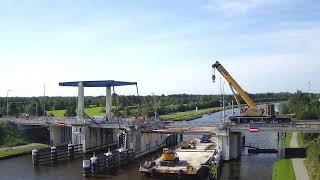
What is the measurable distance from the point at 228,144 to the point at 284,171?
12.4 meters

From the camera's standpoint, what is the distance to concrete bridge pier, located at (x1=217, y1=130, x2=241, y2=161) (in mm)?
63094

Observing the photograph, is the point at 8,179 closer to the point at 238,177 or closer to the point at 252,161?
the point at 238,177

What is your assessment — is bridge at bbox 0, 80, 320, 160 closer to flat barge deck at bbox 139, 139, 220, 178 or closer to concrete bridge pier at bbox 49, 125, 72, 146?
concrete bridge pier at bbox 49, 125, 72, 146

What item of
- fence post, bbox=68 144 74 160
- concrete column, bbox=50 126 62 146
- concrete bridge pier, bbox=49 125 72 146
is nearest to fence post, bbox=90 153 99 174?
fence post, bbox=68 144 74 160

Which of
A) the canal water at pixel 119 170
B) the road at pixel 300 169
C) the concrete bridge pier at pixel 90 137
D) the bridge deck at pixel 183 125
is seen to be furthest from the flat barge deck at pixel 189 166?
the concrete bridge pier at pixel 90 137

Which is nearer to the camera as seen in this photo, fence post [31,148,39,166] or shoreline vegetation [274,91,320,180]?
shoreline vegetation [274,91,320,180]

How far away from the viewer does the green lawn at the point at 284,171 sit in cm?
4819

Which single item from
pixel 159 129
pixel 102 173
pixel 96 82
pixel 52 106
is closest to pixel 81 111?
pixel 96 82

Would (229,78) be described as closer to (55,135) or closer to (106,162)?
(106,162)

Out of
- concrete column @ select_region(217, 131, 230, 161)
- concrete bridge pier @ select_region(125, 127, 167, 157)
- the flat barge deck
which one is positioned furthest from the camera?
concrete bridge pier @ select_region(125, 127, 167, 157)

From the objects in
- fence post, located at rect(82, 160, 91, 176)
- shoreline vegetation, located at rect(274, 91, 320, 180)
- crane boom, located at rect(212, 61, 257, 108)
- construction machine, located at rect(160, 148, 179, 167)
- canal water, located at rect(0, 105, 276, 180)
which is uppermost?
crane boom, located at rect(212, 61, 257, 108)

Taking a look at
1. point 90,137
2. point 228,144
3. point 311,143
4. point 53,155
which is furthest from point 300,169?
point 90,137

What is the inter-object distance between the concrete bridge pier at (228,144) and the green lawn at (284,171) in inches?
282

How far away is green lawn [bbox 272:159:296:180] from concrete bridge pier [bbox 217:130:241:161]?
282 inches
